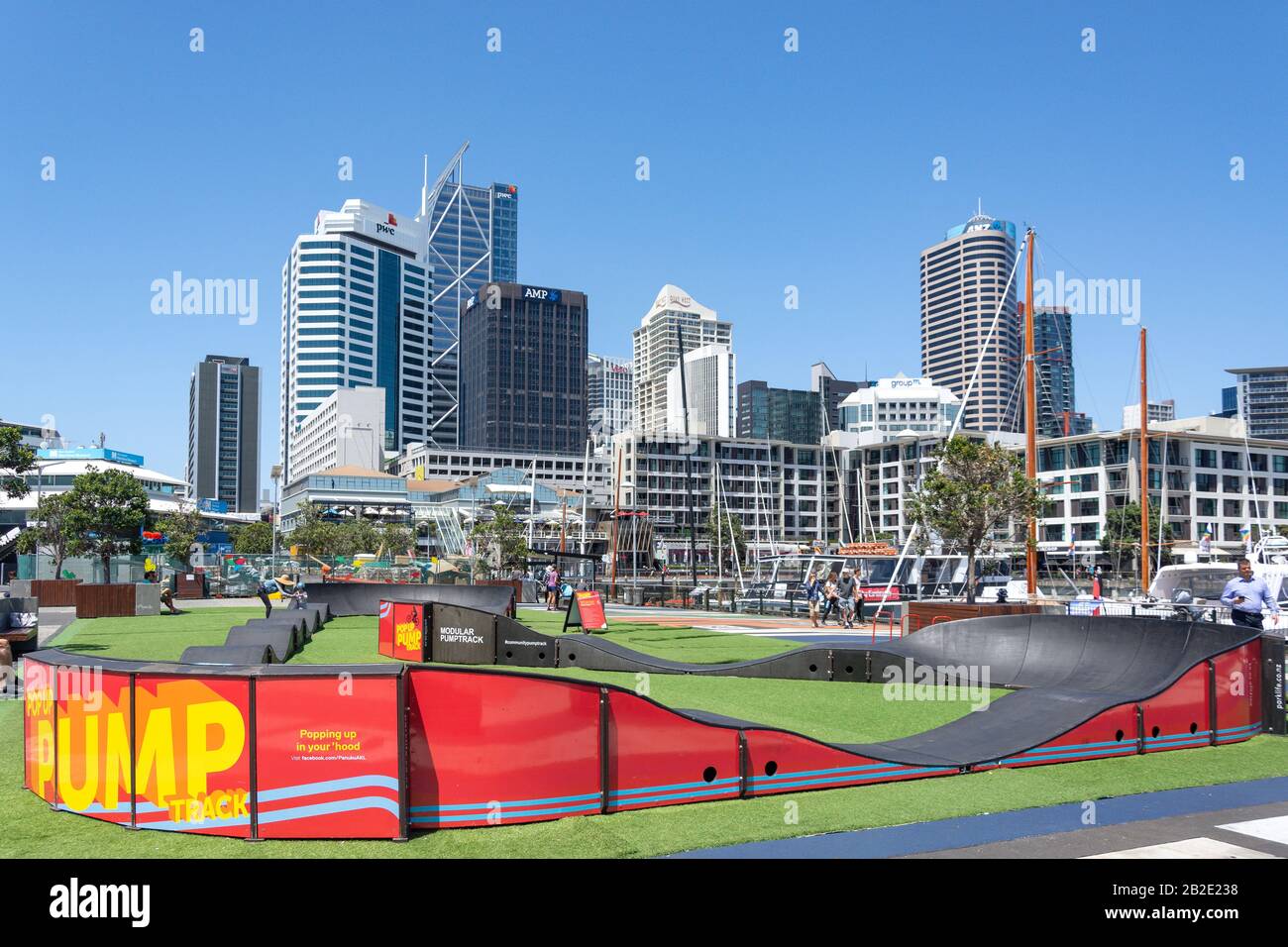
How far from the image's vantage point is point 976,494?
30047mm

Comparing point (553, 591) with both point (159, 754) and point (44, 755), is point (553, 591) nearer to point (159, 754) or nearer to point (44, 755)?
point (44, 755)

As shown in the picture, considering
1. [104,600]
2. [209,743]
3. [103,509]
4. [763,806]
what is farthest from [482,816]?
[103,509]

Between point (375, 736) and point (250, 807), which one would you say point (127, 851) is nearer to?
point (250, 807)

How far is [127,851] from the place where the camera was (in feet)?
23.5

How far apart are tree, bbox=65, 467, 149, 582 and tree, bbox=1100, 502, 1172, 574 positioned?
77.7 metres

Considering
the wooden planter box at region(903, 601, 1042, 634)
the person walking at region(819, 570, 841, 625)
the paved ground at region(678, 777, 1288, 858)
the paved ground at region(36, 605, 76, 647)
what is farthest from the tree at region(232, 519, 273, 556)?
the paved ground at region(678, 777, 1288, 858)

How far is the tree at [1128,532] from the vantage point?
87938 millimetres

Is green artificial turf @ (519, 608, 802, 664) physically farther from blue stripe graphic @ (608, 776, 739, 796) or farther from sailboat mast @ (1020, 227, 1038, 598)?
blue stripe graphic @ (608, 776, 739, 796)

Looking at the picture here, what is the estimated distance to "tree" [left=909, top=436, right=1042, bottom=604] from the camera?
98.8 ft

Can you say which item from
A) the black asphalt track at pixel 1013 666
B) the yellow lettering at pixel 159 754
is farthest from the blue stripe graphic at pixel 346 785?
the black asphalt track at pixel 1013 666

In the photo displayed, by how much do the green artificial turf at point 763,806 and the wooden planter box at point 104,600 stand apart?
23.6 metres

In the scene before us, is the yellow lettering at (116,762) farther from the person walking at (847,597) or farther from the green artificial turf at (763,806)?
the person walking at (847,597)

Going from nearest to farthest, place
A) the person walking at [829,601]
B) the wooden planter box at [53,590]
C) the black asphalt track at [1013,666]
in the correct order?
the black asphalt track at [1013,666], the person walking at [829,601], the wooden planter box at [53,590]
